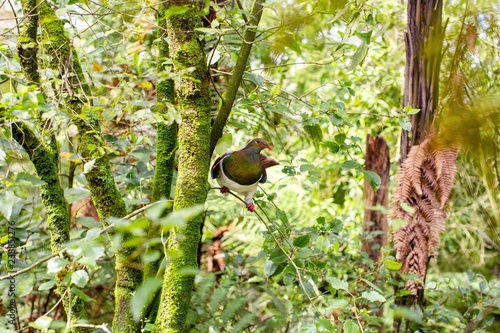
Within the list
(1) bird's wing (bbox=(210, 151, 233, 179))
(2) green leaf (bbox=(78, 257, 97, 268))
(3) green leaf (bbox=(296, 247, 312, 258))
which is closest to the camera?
(2) green leaf (bbox=(78, 257, 97, 268))

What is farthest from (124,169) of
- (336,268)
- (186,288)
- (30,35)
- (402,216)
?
(336,268)

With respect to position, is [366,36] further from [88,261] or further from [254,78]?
[88,261]

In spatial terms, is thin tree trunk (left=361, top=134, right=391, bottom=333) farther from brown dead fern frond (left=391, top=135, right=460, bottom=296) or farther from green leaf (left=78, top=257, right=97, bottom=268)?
green leaf (left=78, top=257, right=97, bottom=268)

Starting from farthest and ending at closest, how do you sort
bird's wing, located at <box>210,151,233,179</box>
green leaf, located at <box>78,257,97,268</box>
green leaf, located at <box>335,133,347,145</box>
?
bird's wing, located at <box>210,151,233,179</box>, green leaf, located at <box>335,133,347,145</box>, green leaf, located at <box>78,257,97,268</box>

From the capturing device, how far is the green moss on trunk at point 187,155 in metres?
0.89

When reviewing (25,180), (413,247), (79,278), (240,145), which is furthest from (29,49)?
(240,145)

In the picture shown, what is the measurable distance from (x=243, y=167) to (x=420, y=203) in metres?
0.76

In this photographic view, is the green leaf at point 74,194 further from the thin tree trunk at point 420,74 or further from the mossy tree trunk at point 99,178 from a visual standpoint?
the thin tree trunk at point 420,74

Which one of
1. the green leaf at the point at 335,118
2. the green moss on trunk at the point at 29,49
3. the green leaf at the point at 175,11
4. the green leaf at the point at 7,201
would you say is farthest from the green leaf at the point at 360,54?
the green moss on trunk at the point at 29,49

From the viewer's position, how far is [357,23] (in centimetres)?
97

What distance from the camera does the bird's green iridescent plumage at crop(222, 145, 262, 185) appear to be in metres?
1.30

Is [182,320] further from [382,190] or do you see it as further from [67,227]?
[382,190]

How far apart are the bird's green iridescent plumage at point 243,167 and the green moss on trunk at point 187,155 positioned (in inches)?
13.0

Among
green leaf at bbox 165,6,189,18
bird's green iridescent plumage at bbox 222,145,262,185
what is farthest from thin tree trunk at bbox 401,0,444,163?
green leaf at bbox 165,6,189,18
